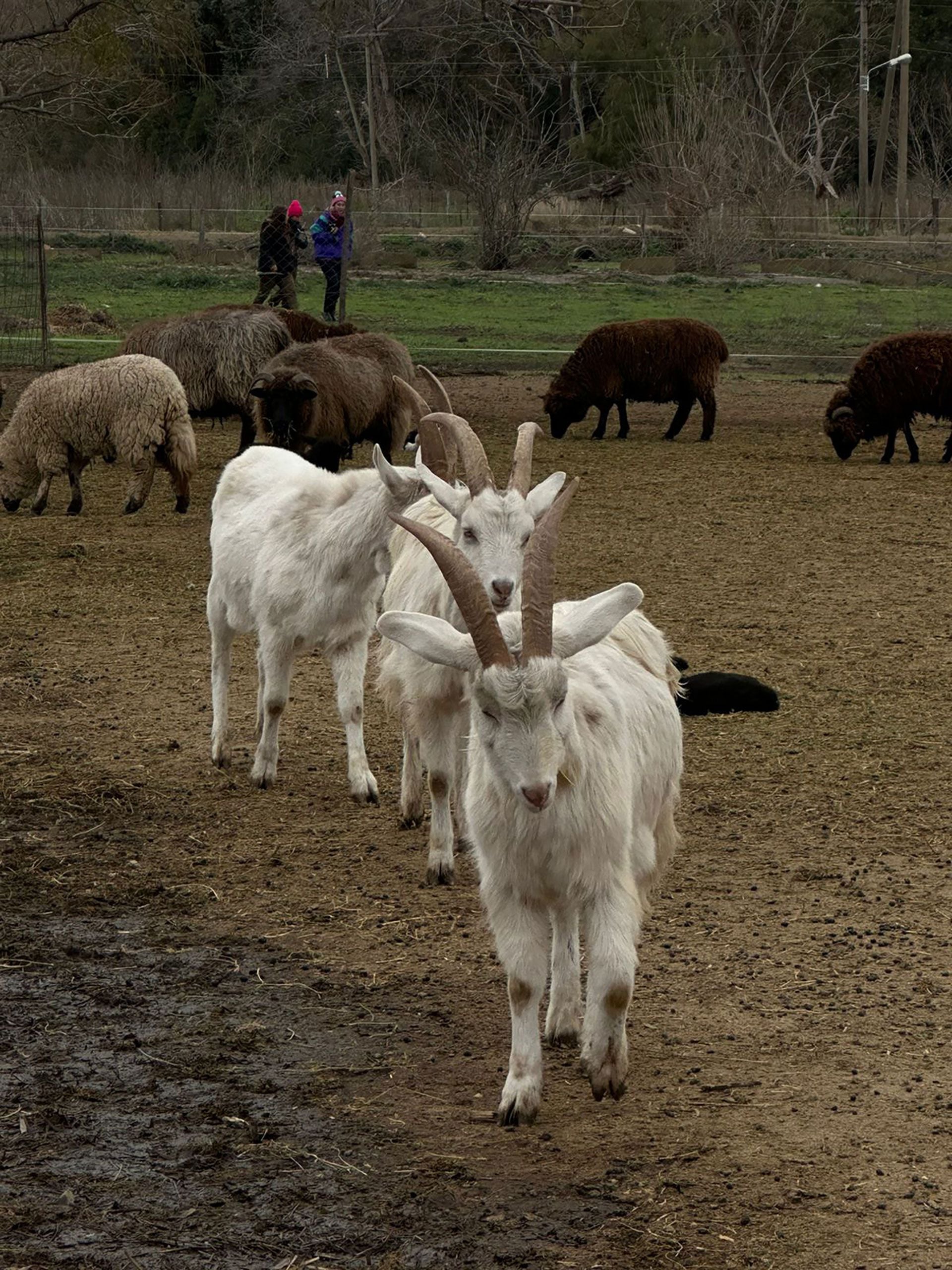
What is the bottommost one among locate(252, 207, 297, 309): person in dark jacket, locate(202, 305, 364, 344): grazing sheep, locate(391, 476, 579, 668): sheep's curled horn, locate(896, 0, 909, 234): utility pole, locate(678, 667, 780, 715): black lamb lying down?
locate(678, 667, 780, 715): black lamb lying down

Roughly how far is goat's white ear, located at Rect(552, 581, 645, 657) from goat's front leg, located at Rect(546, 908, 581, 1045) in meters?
Answer: 0.83

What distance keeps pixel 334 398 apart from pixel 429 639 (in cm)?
1024

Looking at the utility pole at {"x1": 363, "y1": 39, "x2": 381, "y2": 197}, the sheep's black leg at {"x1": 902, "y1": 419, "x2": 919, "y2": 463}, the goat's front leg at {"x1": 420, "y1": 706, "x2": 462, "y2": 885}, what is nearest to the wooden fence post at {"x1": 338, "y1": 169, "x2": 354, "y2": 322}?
the sheep's black leg at {"x1": 902, "y1": 419, "x2": 919, "y2": 463}

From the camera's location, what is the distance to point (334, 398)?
1429cm

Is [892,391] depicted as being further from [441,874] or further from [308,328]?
[441,874]

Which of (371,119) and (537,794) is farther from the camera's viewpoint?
(371,119)

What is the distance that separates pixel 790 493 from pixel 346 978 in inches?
384

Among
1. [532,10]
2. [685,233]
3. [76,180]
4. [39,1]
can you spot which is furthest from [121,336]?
[76,180]

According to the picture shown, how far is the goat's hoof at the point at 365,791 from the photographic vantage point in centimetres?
696

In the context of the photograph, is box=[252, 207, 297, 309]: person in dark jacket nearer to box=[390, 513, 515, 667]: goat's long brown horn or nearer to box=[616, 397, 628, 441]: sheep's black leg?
box=[616, 397, 628, 441]: sheep's black leg

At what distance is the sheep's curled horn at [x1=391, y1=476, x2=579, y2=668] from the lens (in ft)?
13.5

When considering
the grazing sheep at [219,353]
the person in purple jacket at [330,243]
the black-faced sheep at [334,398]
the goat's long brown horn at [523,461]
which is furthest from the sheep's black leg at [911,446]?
the goat's long brown horn at [523,461]

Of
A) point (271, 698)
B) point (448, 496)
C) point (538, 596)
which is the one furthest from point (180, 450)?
point (538, 596)

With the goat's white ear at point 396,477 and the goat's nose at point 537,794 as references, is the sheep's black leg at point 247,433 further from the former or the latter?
the goat's nose at point 537,794
